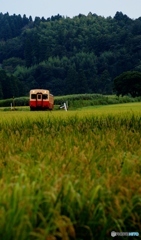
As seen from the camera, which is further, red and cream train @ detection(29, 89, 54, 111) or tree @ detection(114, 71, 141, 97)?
tree @ detection(114, 71, 141, 97)

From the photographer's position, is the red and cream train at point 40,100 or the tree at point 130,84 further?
the tree at point 130,84

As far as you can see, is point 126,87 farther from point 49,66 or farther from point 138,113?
point 49,66

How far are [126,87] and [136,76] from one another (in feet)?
8.53

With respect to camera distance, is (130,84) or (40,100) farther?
(130,84)

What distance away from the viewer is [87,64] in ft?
618

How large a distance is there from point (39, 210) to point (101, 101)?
54.0 metres

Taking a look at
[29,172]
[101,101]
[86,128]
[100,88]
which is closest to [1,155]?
[29,172]

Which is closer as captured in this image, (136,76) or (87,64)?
(136,76)

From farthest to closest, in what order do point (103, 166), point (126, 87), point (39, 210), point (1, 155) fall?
point (126, 87) < point (1, 155) < point (103, 166) < point (39, 210)

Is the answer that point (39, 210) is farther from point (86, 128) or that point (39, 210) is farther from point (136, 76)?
point (136, 76)

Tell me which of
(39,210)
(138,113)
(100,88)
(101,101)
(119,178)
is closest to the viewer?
(39,210)

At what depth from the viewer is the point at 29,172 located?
16.5 feet

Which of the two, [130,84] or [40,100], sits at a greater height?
[130,84]

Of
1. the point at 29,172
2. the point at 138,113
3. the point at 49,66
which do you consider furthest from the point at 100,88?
the point at 29,172
